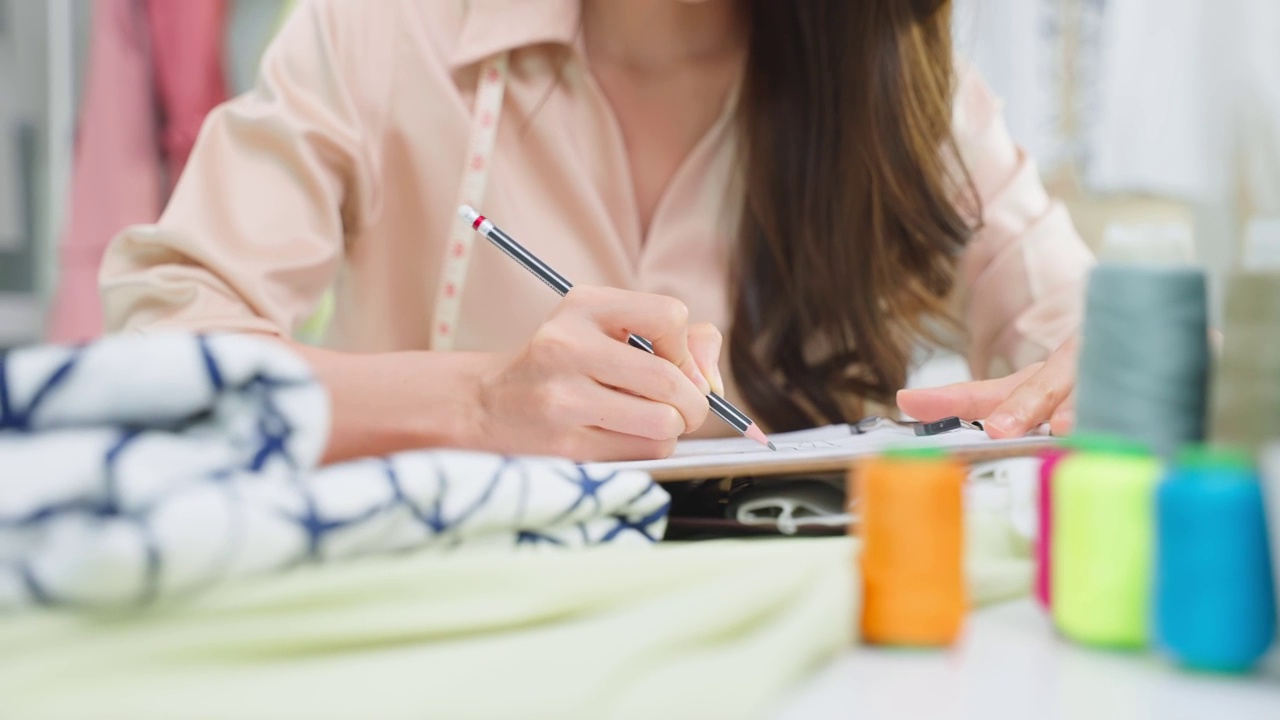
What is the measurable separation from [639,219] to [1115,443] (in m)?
Result: 0.66

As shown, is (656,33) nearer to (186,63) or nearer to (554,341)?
(554,341)

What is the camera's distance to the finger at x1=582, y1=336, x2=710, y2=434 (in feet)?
1.85

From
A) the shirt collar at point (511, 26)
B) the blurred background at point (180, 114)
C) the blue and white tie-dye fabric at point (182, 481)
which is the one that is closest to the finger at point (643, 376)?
the blue and white tie-dye fabric at point (182, 481)

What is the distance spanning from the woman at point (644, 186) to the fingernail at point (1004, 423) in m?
0.35

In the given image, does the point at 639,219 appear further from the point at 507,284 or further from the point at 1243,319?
the point at 1243,319

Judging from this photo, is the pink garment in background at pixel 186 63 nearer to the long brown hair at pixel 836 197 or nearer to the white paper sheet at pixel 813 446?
the long brown hair at pixel 836 197

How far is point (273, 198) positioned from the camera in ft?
2.72

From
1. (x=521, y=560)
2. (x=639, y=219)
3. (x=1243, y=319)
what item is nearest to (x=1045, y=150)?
(x=639, y=219)

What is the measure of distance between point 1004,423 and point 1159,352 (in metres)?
0.24

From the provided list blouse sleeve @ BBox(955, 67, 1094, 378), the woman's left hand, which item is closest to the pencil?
the woman's left hand

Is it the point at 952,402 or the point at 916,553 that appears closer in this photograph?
the point at 916,553

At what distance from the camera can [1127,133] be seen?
1.55 meters

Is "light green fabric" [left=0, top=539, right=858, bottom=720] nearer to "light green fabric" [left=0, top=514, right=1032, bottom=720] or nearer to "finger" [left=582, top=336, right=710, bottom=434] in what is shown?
"light green fabric" [left=0, top=514, right=1032, bottom=720]

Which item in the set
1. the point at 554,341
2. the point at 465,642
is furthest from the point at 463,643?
the point at 554,341
